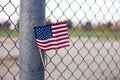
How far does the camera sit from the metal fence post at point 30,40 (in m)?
1.19

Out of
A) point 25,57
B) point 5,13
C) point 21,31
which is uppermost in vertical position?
point 5,13

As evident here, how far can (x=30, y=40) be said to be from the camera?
121 cm

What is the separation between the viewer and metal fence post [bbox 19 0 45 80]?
3.90ft

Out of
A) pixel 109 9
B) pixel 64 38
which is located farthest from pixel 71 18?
pixel 64 38

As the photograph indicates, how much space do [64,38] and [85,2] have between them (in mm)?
470

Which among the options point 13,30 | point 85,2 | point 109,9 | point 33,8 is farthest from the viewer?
point 109,9

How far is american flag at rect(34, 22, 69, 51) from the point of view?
120 centimetres

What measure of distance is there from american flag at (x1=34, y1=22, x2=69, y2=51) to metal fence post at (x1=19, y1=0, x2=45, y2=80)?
29 millimetres

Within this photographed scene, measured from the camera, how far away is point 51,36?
49.5 inches

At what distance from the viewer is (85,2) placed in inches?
66.9

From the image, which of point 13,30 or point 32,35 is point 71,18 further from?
point 32,35

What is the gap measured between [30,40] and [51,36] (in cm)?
10

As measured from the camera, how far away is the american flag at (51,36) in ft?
3.93

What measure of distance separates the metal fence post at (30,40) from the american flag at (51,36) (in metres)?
0.03
